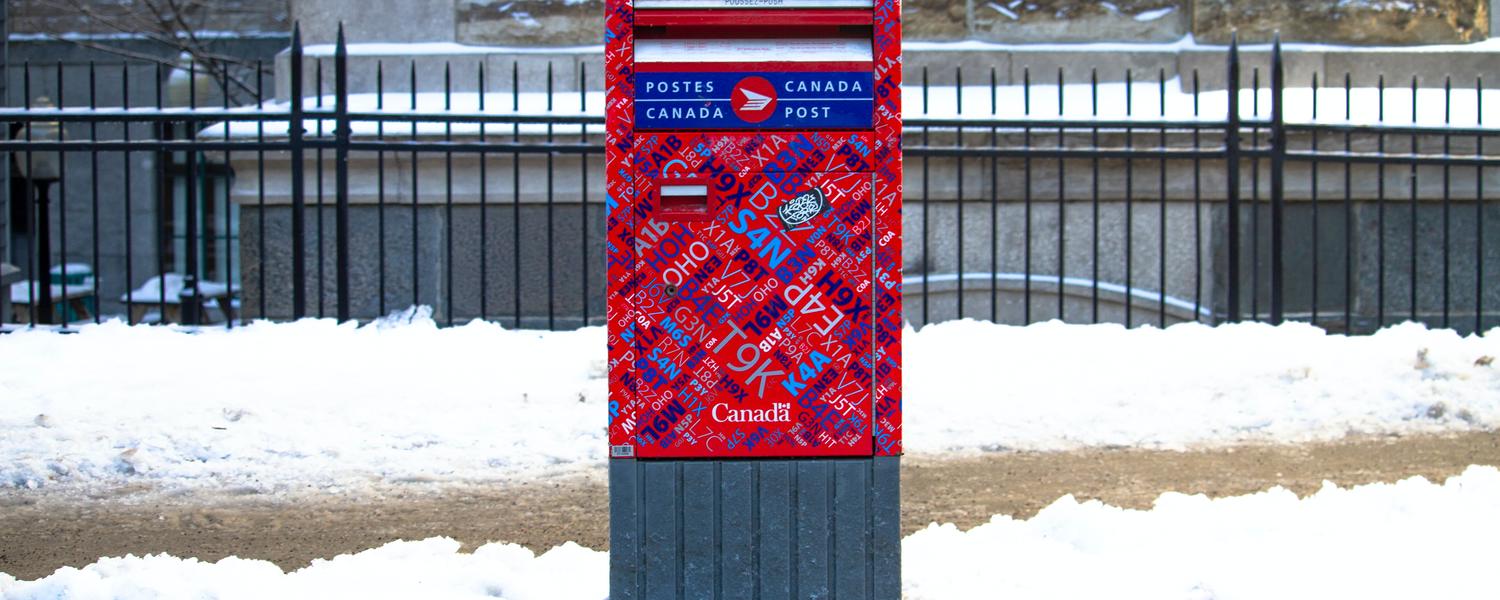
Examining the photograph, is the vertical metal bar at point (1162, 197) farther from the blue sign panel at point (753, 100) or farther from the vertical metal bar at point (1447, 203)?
the blue sign panel at point (753, 100)

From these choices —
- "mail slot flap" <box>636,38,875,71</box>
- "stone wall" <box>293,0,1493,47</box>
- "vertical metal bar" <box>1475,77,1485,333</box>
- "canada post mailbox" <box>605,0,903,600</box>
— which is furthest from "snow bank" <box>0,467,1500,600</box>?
"stone wall" <box>293,0,1493,47</box>

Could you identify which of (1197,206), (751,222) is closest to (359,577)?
(751,222)

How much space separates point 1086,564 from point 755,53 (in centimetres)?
212

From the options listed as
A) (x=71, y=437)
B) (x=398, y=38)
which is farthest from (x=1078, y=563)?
(x=398, y=38)

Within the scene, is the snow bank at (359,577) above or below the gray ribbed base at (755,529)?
below

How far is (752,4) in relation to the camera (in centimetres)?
318

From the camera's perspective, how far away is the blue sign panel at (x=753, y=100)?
319 cm

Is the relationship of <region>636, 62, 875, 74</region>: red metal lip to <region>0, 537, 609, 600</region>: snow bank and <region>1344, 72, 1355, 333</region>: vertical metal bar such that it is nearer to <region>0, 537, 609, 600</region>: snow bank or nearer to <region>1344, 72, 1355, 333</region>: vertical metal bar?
<region>0, 537, 609, 600</region>: snow bank

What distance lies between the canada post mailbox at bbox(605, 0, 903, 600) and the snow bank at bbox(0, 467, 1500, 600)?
86 centimetres

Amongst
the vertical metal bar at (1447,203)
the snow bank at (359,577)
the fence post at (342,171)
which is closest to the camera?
the snow bank at (359,577)

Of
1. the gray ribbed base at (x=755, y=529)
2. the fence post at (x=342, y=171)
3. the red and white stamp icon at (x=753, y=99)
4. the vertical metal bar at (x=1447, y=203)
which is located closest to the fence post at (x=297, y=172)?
the fence post at (x=342, y=171)

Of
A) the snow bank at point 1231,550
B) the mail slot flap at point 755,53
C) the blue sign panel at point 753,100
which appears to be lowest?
the snow bank at point 1231,550

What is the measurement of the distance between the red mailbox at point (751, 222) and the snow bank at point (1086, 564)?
1.00m

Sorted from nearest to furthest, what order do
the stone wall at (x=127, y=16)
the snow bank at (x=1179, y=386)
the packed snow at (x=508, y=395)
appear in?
1. the packed snow at (x=508, y=395)
2. the snow bank at (x=1179, y=386)
3. the stone wall at (x=127, y=16)
